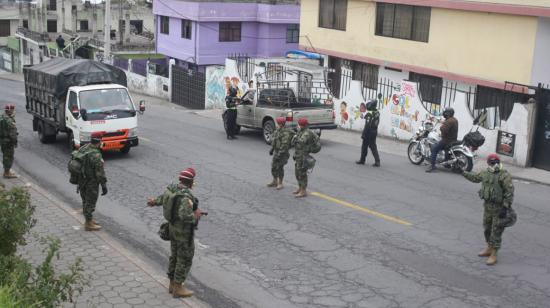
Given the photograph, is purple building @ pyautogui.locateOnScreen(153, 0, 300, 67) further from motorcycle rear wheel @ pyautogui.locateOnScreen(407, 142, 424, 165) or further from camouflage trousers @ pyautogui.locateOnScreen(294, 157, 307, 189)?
camouflage trousers @ pyautogui.locateOnScreen(294, 157, 307, 189)

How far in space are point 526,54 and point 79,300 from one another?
1735cm

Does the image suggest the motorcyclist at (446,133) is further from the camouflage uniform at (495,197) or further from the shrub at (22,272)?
the shrub at (22,272)

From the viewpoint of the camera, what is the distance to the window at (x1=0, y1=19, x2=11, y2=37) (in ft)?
226

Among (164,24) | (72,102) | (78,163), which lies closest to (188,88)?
(164,24)

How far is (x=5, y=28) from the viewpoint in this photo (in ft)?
228

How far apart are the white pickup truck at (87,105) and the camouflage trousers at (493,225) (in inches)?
439

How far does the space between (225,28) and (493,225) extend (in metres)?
35.4

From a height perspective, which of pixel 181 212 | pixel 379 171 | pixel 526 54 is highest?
pixel 526 54

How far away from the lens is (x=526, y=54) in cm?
2189

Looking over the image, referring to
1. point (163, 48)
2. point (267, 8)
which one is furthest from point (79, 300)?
point (163, 48)

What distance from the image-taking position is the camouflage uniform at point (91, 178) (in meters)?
11.9

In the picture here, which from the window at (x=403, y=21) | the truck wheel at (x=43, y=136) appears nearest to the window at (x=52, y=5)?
the window at (x=403, y=21)

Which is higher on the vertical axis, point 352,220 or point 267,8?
point 267,8

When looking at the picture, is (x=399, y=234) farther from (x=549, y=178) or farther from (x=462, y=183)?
(x=549, y=178)
